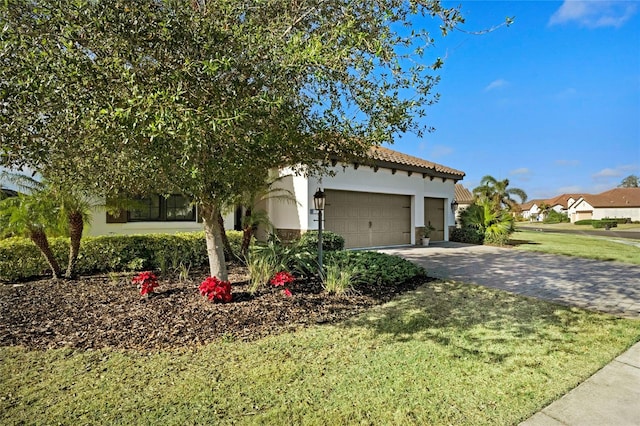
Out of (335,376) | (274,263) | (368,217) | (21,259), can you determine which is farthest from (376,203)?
(21,259)

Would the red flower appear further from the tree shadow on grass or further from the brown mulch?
the tree shadow on grass

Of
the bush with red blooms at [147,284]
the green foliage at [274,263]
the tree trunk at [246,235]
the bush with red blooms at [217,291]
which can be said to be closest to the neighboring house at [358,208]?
the tree trunk at [246,235]

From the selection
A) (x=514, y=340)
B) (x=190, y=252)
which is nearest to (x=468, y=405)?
(x=514, y=340)

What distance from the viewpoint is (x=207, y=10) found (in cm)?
420

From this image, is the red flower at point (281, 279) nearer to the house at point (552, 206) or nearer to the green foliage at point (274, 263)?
the green foliage at point (274, 263)

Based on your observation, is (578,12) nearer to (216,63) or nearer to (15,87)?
(216,63)

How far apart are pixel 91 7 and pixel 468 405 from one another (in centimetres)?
531

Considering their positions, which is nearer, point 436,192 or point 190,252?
point 190,252

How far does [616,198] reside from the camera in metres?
59.5

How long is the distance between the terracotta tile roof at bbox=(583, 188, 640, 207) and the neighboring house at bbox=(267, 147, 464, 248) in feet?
195

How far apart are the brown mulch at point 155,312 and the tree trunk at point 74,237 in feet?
1.46

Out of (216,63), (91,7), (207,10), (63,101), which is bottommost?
(63,101)

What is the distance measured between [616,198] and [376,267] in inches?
2894

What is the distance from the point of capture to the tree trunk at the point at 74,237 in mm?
7613
